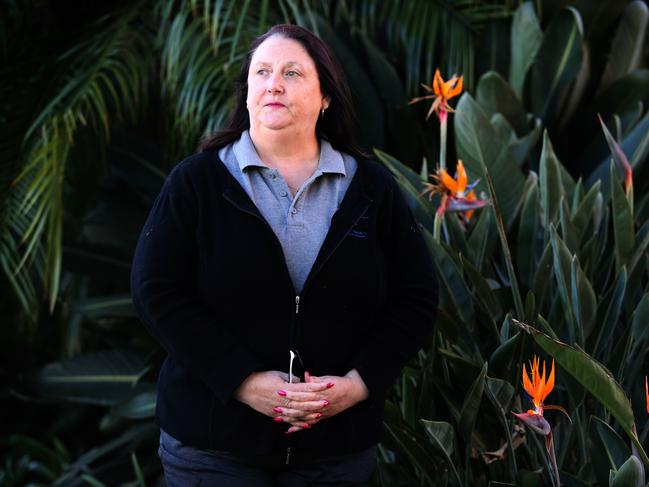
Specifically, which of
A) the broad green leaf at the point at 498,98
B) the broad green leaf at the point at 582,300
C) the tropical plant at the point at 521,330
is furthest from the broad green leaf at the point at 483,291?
the broad green leaf at the point at 498,98

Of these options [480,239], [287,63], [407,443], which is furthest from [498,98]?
[287,63]

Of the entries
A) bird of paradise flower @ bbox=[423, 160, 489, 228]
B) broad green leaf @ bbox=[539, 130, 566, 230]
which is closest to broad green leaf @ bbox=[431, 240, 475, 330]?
bird of paradise flower @ bbox=[423, 160, 489, 228]

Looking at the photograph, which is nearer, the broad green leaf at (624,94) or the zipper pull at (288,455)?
the zipper pull at (288,455)

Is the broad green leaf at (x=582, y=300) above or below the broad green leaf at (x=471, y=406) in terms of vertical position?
above

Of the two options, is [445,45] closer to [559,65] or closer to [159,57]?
[559,65]

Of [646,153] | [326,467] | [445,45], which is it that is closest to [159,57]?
[445,45]

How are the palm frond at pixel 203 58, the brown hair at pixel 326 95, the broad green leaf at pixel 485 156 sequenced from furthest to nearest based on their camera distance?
the palm frond at pixel 203 58, the broad green leaf at pixel 485 156, the brown hair at pixel 326 95

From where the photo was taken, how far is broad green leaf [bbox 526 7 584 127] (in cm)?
395

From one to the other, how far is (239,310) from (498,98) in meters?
2.11

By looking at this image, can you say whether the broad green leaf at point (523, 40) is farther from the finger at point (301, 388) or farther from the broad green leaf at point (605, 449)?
the finger at point (301, 388)

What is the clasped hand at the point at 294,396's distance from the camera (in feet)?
6.30

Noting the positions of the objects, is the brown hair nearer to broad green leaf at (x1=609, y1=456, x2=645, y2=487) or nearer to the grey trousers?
the grey trousers

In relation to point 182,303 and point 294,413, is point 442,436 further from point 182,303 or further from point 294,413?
point 182,303

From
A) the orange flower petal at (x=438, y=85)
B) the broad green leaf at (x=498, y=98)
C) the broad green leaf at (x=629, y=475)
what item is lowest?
the broad green leaf at (x=629, y=475)
